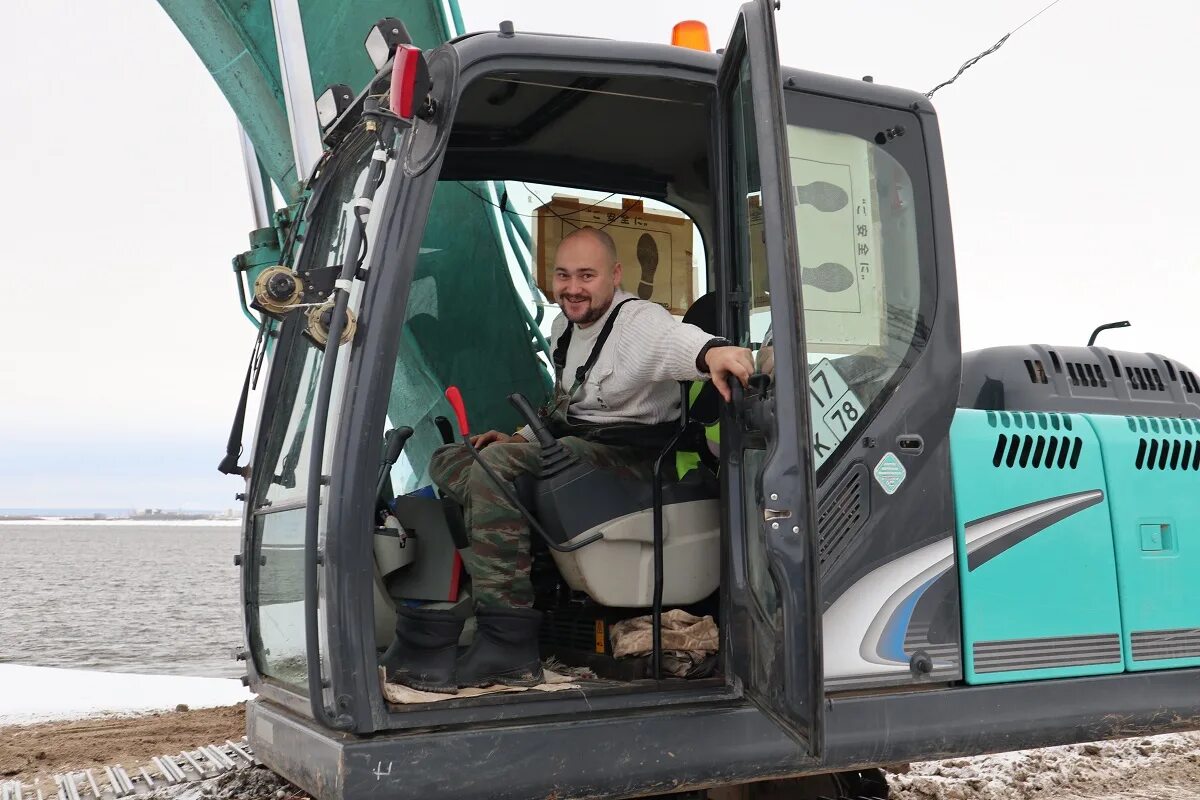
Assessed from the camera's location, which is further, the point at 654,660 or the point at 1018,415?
the point at 1018,415

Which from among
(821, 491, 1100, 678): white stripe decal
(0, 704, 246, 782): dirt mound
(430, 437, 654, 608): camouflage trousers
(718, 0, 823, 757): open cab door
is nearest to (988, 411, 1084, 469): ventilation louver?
(821, 491, 1100, 678): white stripe decal

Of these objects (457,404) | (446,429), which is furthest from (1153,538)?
(446,429)

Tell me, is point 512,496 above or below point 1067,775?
above

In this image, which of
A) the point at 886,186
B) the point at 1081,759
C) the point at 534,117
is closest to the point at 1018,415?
the point at 886,186

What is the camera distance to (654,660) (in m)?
2.98

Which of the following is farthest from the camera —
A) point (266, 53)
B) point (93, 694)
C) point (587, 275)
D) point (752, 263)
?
point (93, 694)

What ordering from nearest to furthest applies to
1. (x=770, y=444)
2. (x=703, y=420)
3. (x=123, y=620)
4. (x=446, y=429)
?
(x=770, y=444) → (x=703, y=420) → (x=446, y=429) → (x=123, y=620)

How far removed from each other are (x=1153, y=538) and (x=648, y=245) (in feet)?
6.36

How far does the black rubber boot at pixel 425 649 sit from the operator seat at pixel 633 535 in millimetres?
353

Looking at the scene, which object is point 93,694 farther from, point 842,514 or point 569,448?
point 842,514

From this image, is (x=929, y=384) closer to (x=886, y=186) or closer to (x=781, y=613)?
(x=886, y=186)

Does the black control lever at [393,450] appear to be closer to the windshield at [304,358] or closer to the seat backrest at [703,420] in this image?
the windshield at [304,358]

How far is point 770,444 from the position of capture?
2.52 m

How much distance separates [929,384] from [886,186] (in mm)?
589
